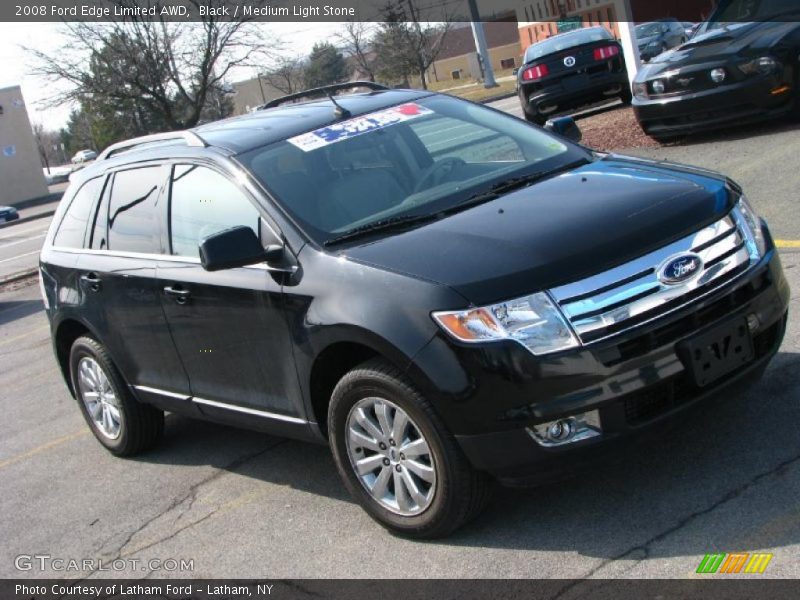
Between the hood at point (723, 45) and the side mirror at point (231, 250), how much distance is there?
7369 millimetres

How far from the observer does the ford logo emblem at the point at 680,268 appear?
150 inches

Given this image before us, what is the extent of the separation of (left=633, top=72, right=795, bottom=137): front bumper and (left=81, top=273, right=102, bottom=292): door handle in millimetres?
6992

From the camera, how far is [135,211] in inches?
219

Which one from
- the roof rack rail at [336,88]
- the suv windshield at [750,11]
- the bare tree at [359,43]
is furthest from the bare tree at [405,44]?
the roof rack rail at [336,88]

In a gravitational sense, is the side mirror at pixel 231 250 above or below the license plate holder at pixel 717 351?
above

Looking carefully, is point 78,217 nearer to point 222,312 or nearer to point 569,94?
point 222,312

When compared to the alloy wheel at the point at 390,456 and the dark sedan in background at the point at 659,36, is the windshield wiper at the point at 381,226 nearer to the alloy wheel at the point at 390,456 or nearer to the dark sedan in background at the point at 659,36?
the alloy wheel at the point at 390,456

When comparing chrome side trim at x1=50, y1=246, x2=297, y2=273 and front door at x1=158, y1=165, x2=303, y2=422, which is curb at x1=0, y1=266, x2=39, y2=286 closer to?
chrome side trim at x1=50, y1=246, x2=297, y2=273

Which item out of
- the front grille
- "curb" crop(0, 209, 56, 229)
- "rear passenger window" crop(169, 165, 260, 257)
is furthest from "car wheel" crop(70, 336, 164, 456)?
"curb" crop(0, 209, 56, 229)

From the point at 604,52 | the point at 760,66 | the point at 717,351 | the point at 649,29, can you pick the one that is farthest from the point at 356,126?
the point at 649,29

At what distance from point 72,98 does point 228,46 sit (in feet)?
23.8

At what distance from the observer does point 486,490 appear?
3961 mm

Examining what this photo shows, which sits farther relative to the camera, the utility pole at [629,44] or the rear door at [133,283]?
the utility pole at [629,44]

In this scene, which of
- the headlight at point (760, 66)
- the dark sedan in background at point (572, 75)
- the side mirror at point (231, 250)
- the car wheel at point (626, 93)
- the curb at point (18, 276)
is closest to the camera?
the side mirror at point (231, 250)
